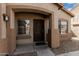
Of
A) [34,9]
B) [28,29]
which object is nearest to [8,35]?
[34,9]

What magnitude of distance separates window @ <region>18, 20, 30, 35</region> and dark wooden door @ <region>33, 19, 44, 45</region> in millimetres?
381

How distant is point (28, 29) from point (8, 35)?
224 centimetres

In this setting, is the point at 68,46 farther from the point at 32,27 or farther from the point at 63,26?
the point at 32,27

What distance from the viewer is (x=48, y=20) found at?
728 cm

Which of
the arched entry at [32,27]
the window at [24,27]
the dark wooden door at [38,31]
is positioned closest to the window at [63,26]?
the arched entry at [32,27]

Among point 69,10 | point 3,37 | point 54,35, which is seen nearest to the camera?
point 3,37

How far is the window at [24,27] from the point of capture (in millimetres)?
7188

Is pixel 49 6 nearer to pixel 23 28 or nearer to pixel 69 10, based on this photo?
pixel 69 10

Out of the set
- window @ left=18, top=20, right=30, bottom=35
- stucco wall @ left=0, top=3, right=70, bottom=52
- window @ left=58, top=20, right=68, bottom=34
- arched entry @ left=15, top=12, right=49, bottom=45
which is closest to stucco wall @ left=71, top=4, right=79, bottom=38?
window @ left=58, top=20, right=68, bottom=34

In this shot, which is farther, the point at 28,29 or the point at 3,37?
the point at 28,29

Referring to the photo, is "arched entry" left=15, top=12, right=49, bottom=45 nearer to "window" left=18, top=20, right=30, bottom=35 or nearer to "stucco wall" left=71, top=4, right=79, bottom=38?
"window" left=18, top=20, right=30, bottom=35

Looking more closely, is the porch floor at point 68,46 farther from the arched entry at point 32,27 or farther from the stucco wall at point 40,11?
the arched entry at point 32,27

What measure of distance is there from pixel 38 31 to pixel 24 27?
0.77 metres

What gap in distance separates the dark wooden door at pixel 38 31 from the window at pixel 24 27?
381mm
